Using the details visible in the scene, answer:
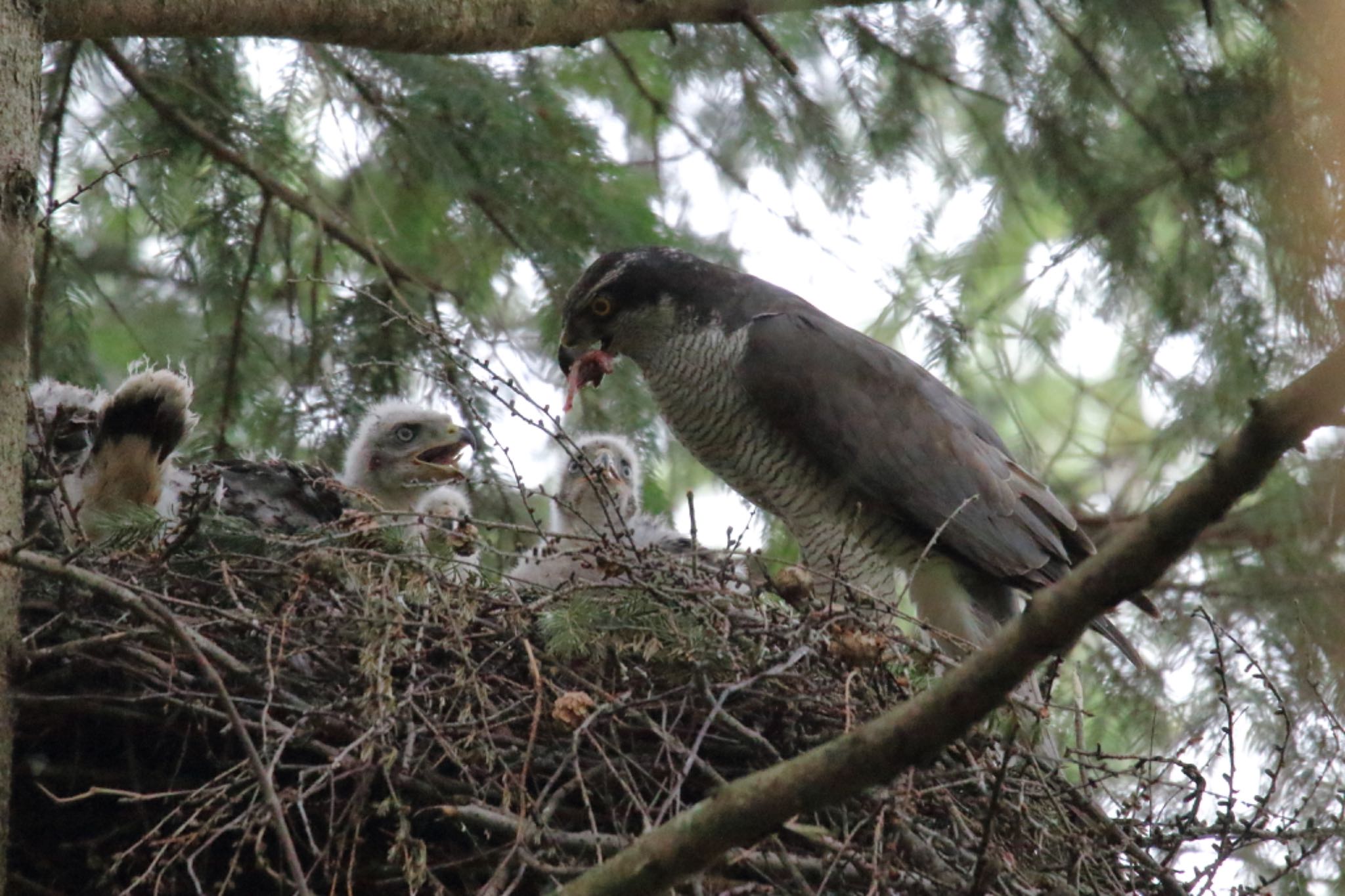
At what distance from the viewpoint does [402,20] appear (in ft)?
13.8

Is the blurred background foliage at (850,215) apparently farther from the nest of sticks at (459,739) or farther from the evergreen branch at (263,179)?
the nest of sticks at (459,739)

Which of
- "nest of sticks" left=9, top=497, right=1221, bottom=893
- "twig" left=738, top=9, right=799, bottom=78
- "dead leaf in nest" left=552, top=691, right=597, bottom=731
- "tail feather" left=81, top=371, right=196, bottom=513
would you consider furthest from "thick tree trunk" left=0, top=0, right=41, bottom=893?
"twig" left=738, top=9, right=799, bottom=78

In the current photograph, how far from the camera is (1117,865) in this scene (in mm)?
3498

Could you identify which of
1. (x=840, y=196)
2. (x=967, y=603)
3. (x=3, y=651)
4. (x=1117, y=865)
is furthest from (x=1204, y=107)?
(x=3, y=651)

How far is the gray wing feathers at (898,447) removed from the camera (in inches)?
189

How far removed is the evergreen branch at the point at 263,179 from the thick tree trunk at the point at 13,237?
1578 millimetres

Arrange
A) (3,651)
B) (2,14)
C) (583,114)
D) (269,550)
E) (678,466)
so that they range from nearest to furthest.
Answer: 1. (3,651)
2. (2,14)
3. (269,550)
4. (583,114)
5. (678,466)

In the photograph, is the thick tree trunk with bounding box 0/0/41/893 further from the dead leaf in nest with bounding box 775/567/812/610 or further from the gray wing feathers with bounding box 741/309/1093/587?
the gray wing feathers with bounding box 741/309/1093/587

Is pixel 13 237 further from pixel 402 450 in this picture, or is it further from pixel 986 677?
pixel 402 450

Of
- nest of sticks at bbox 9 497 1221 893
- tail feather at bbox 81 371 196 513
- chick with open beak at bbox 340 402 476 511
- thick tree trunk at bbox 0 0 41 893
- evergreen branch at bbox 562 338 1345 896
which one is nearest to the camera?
evergreen branch at bbox 562 338 1345 896

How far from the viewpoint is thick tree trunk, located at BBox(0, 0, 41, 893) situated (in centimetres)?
304

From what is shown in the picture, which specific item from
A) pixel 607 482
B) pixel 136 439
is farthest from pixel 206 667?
pixel 607 482

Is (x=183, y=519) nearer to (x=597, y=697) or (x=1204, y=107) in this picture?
(x=597, y=697)

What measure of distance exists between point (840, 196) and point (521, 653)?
291 cm
